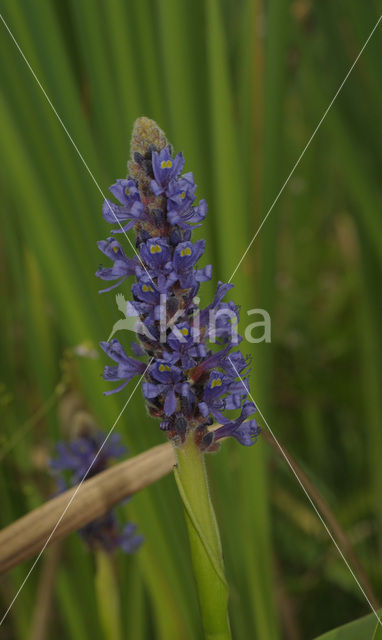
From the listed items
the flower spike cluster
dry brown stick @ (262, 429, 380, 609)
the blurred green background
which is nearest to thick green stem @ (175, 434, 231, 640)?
the flower spike cluster

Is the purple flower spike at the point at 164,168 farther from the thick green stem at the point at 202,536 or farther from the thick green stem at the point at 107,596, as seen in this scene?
the thick green stem at the point at 107,596

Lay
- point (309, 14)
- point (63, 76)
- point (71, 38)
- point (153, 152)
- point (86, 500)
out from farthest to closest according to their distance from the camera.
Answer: point (309, 14), point (71, 38), point (63, 76), point (86, 500), point (153, 152)

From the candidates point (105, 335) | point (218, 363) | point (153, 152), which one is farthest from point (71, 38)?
point (218, 363)

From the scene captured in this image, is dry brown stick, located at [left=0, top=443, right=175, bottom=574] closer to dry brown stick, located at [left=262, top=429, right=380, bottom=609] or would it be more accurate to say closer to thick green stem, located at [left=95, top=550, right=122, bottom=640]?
dry brown stick, located at [left=262, top=429, right=380, bottom=609]

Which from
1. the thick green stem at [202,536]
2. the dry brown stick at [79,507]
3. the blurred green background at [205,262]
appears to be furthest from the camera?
the blurred green background at [205,262]

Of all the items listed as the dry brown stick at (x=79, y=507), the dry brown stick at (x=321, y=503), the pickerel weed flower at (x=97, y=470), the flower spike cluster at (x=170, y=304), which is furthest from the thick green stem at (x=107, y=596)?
the flower spike cluster at (x=170, y=304)

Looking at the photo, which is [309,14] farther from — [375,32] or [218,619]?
[218,619]
